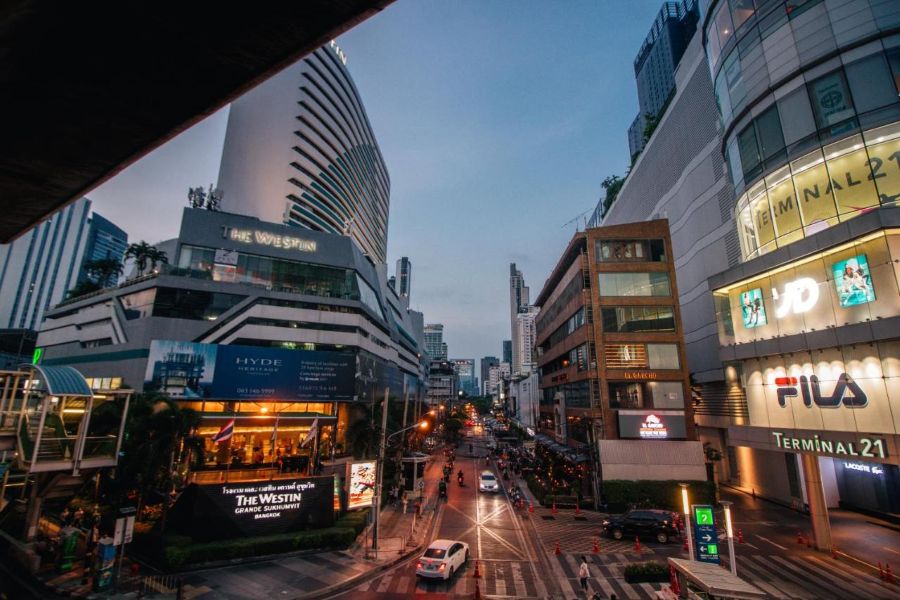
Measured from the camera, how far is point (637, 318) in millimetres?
39906

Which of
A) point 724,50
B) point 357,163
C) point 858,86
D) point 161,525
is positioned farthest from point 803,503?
point 357,163

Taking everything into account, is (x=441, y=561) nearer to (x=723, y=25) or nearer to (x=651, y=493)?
(x=651, y=493)

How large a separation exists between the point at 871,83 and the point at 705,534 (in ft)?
A: 72.5

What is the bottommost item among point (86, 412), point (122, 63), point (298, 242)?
point (86, 412)

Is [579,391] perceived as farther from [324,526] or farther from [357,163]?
[357,163]

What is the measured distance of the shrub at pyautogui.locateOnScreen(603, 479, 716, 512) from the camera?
3303 cm

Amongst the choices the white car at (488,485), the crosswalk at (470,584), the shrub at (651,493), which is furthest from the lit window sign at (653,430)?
the crosswalk at (470,584)

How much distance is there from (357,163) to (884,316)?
11995 cm

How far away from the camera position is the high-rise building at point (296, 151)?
298 feet

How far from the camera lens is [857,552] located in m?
23.2

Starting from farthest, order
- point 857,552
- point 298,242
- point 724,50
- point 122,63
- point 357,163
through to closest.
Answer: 1. point 357,163
2. point 298,242
3. point 724,50
4. point 857,552
5. point 122,63

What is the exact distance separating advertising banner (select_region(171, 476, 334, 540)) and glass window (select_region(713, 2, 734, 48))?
123ft

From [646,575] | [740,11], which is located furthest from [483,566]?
[740,11]

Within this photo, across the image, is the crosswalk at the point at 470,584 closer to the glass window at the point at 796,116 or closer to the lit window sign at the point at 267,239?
the glass window at the point at 796,116
